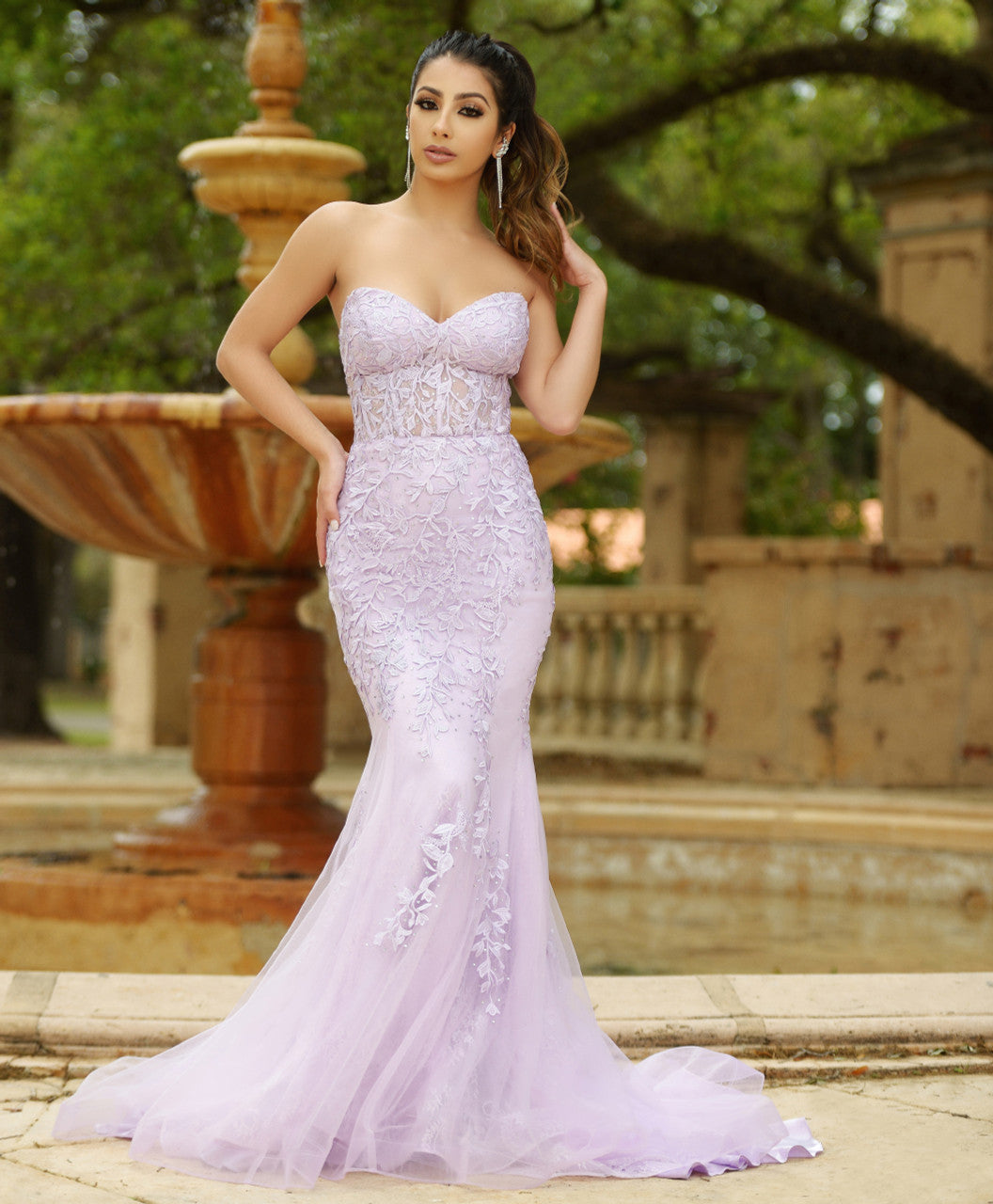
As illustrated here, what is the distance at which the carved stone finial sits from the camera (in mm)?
5379

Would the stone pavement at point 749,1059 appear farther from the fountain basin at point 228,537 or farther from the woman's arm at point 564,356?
the fountain basin at point 228,537

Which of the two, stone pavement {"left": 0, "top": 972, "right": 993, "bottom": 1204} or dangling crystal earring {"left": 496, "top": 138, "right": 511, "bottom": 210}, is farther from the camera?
dangling crystal earring {"left": 496, "top": 138, "right": 511, "bottom": 210}

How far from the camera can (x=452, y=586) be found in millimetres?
3023

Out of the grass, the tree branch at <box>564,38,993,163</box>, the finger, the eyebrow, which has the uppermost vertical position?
the tree branch at <box>564,38,993,163</box>

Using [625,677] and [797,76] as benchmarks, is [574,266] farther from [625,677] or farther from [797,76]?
[625,677]

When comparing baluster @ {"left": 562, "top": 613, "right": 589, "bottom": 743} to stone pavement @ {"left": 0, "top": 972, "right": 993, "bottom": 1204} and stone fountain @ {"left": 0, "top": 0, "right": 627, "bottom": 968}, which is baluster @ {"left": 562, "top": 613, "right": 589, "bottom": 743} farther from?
stone pavement @ {"left": 0, "top": 972, "right": 993, "bottom": 1204}

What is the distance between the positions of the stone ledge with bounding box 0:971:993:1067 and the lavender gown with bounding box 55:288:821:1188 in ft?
0.62

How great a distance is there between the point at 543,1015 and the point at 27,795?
4788 millimetres

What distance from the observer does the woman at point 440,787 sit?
2.71 m

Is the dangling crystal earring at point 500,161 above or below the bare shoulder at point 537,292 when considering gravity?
above

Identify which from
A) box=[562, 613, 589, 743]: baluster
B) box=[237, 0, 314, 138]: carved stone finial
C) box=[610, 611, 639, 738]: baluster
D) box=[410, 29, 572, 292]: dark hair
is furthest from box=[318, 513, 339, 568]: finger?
box=[562, 613, 589, 743]: baluster

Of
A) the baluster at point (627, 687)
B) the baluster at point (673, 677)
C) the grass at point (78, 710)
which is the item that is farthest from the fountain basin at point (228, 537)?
the grass at point (78, 710)

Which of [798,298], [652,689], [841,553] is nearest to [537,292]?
[841,553]

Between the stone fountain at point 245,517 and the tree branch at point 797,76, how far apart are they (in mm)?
4393
